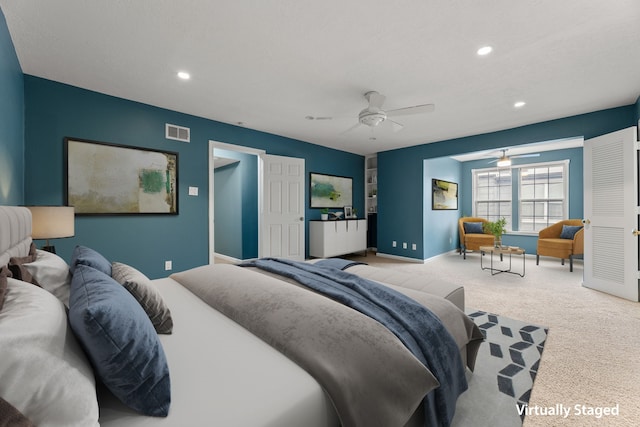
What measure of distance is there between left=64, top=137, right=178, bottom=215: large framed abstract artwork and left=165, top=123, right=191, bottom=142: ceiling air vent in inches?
9.1

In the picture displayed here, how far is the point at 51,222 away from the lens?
7.10 feet

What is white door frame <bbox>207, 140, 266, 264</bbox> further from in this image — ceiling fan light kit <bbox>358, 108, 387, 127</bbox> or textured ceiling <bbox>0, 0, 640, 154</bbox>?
ceiling fan light kit <bbox>358, 108, 387, 127</bbox>

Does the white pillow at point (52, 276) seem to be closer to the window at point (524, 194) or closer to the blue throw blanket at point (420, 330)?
the blue throw blanket at point (420, 330)

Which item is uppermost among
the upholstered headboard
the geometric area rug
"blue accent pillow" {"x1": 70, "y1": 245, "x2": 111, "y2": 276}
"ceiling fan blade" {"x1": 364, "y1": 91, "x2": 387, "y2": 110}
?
"ceiling fan blade" {"x1": 364, "y1": 91, "x2": 387, "y2": 110}

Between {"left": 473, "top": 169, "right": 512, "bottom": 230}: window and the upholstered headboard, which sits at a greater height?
{"left": 473, "top": 169, "right": 512, "bottom": 230}: window

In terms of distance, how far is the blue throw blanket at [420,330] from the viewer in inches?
Answer: 49.8

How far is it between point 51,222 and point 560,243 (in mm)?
6997

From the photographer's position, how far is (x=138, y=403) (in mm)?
767

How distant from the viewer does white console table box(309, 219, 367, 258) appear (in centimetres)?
560

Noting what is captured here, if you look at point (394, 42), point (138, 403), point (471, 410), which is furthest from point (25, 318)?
point (394, 42)

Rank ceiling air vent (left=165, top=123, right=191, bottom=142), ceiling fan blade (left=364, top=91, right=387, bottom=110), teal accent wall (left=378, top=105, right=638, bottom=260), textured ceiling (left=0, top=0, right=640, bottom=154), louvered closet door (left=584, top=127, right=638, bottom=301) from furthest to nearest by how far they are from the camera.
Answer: teal accent wall (left=378, top=105, right=638, bottom=260)
ceiling air vent (left=165, top=123, right=191, bottom=142)
louvered closet door (left=584, top=127, right=638, bottom=301)
ceiling fan blade (left=364, top=91, right=387, bottom=110)
textured ceiling (left=0, top=0, right=640, bottom=154)

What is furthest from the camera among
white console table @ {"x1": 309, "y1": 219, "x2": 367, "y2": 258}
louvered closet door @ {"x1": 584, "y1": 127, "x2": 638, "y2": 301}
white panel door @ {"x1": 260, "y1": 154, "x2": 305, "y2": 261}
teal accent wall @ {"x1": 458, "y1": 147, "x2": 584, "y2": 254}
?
teal accent wall @ {"x1": 458, "y1": 147, "x2": 584, "y2": 254}

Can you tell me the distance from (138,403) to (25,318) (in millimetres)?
350

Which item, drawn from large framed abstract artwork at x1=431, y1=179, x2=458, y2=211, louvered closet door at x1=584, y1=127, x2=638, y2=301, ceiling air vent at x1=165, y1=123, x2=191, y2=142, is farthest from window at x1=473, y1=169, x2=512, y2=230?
ceiling air vent at x1=165, y1=123, x2=191, y2=142
